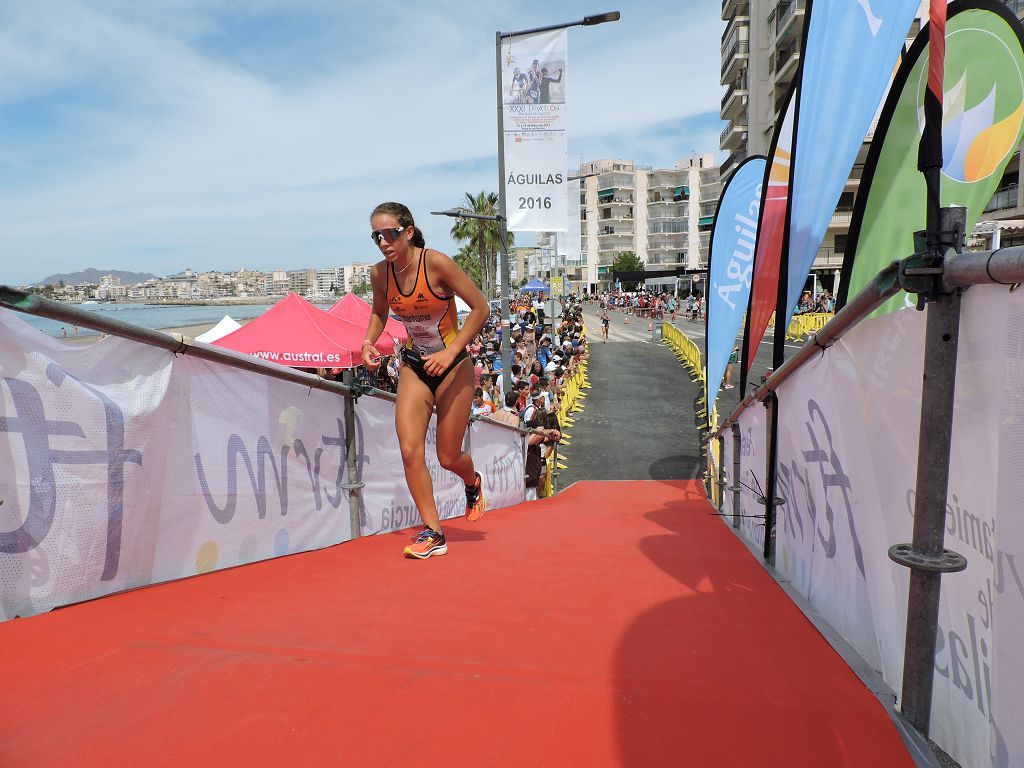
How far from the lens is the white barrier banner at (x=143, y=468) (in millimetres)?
2504

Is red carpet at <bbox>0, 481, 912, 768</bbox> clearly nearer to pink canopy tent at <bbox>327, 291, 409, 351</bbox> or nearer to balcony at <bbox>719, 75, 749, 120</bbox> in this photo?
pink canopy tent at <bbox>327, 291, 409, 351</bbox>

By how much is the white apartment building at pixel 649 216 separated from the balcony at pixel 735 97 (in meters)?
54.7

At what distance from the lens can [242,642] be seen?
237cm

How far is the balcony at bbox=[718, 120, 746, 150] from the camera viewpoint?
54312 mm

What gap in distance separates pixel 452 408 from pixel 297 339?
1092cm

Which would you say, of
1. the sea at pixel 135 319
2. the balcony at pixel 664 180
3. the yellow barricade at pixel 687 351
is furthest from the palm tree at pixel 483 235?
the balcony at pixel 664 180

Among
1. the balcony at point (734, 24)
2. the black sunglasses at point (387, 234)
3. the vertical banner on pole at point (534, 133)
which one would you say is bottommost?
the black sunglasses at point (387, 234)

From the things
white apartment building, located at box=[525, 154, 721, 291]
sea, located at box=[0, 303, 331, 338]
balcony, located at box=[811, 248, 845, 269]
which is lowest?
sea, located at box=[0, 303, 331, 338]

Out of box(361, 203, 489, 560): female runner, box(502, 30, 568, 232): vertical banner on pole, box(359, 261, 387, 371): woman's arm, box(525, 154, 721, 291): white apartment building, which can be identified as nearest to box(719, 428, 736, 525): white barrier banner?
box(361, 203, 489, 560): female runner

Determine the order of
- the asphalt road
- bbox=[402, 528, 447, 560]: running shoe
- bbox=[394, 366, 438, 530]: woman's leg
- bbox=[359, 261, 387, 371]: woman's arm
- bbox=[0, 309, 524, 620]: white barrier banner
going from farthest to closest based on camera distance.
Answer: the asphalt road → bbox=[359, 261, 387, 371]: woman's arm → bbox=[394, 366, 438, 530]: woman's leg → bbox=[402, 528, 447, 560]: running shoe → bbox=[0, 309, 524, 620]: white barrier banner

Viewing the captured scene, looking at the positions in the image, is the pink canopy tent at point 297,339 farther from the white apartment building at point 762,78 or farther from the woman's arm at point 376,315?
the white apartment building at point 762,78

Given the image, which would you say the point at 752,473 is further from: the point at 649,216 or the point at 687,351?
the point at 649,216

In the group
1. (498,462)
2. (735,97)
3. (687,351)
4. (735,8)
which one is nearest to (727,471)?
(498,462)

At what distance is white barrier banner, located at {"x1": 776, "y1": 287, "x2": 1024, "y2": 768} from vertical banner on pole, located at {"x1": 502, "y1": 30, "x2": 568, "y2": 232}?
386 inches
